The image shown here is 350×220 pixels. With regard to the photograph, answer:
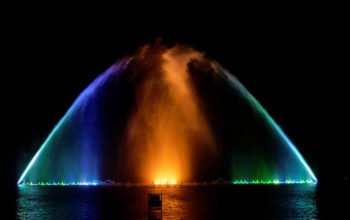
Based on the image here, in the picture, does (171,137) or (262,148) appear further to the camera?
(262,148)

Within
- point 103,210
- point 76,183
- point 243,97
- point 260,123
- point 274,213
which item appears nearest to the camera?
point 274,213

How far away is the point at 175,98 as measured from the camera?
43.2 meters

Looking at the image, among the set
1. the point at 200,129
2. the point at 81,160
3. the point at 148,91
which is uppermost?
the point at 148,91

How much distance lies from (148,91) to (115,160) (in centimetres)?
1112

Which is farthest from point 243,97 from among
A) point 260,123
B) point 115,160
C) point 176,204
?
point 176,204

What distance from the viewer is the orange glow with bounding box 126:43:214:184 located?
141 feet

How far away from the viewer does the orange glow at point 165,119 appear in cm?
4284

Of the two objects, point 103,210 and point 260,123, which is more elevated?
point 260,123

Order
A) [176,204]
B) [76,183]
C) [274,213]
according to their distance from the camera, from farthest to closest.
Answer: [76,183] → [176,204] → [274,213]

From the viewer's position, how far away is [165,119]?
43062 millimetres

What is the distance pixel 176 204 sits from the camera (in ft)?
76.6

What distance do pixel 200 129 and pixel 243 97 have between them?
6.97 m

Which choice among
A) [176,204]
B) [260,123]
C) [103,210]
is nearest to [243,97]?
[260,123]

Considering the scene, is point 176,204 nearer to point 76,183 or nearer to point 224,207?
point 224,207
